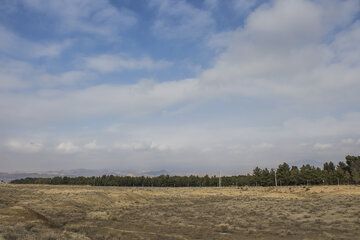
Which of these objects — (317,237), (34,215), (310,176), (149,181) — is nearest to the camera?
(317,237)

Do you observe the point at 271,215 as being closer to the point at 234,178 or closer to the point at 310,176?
the point at 310,176

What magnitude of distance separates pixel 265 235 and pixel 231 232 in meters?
2.46

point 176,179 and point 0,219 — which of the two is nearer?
point 0,219

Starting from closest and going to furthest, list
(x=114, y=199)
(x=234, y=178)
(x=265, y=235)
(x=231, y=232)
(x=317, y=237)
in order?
(x=317, y=237) → (x=265, y=235) → (x=231, y=232) → (x=114, y=199) → (x=234, y=178)

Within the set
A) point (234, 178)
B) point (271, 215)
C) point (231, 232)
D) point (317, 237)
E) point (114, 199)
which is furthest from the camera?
point (234, 178)

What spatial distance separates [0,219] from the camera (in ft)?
62.5

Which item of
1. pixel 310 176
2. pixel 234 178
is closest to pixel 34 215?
pixel 310 176

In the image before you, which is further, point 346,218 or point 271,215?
point 271,215

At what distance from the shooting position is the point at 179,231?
1881 centimetres

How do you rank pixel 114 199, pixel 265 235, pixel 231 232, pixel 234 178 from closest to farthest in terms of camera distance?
1. pixel 265 235
2. pixel 231 232
3. pixel 114 199
4. pixel 234 178

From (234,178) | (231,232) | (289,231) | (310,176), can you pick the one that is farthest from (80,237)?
(234,178)

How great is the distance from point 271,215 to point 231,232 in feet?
29.2

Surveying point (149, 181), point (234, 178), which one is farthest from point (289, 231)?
point (149, 181)

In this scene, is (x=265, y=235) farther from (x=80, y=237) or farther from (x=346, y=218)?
(x=80, y=237)
